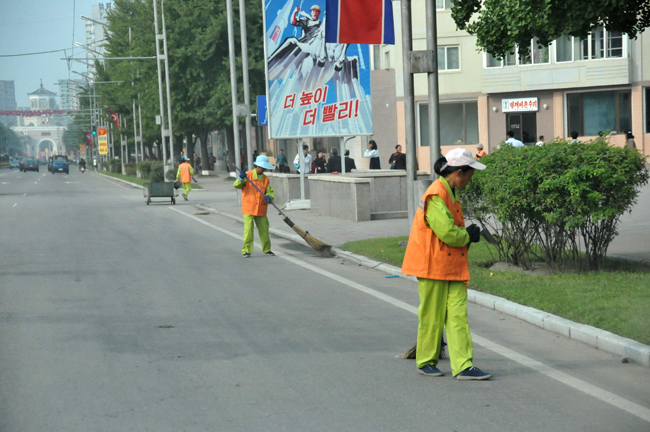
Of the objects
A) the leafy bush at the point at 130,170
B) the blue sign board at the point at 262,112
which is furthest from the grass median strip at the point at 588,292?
the leafy bush at the point at 130,170

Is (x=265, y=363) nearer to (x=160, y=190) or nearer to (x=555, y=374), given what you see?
(x=555, y=374)

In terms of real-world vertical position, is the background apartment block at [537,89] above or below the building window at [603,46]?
below

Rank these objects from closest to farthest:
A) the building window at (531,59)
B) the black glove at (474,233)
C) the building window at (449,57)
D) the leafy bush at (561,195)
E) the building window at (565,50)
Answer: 1. the black glove at (474,233)
2. the leafy bush at (561,195)
3. the building window at (565,50)
4. the building window at (531,59)
5. the building window at (449,57)

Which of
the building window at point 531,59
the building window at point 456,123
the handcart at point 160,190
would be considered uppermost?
the building window at point 531,59

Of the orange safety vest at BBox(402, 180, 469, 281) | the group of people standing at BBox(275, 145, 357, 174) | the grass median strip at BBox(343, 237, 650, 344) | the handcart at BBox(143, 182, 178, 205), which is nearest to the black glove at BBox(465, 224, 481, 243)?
the orange safety vest at BBox(402, 180, 469, 281)

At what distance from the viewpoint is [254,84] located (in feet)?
156

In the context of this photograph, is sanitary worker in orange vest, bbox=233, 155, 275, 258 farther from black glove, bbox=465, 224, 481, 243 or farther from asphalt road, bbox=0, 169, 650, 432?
black glove, bbox=465, 224, 481, 243

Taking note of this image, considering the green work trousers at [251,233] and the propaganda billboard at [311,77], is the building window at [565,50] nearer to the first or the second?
the propaganda billboard at [311,77]

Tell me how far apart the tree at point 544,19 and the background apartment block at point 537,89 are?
87.5ft

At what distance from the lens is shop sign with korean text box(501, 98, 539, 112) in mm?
41031

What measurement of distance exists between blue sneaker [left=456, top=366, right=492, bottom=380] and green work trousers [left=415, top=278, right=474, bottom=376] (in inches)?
1.4

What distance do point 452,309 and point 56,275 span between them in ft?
24.5

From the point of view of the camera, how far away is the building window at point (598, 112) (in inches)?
1570

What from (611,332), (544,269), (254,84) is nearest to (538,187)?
(544,269)
